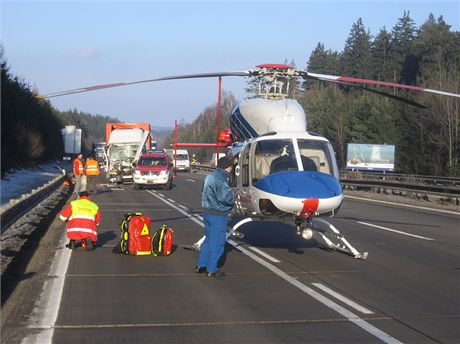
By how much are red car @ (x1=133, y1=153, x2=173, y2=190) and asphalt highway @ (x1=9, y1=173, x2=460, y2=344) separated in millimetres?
22232

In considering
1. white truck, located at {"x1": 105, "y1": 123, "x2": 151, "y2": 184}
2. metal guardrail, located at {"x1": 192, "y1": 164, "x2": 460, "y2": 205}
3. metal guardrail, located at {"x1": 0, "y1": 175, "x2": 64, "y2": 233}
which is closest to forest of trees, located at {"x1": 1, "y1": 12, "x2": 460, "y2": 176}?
white truck, located at {"x1": 105, "y1": 123, "x2": 151, "y2": 184}

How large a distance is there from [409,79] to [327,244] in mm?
76149

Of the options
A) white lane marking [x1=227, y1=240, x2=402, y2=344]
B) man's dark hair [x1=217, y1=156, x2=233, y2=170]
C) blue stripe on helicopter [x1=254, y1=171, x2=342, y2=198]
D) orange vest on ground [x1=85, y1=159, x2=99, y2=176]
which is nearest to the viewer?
white lane marking [x1=227, y1=240, x2=402, y2=344]

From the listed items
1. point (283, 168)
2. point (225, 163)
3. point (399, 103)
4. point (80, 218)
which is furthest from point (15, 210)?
point (399, 103)

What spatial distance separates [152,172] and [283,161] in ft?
87.4

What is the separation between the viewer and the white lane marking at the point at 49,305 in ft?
23.4

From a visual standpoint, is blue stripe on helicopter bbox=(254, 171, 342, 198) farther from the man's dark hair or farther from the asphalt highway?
the asphalt highway

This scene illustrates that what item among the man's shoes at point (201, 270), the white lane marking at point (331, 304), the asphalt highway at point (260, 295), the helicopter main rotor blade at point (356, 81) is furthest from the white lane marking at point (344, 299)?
the helicopter main rotor blade at point (356, 81)

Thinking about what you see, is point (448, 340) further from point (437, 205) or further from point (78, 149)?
point (78, 149)

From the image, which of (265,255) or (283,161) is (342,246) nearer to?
(265,255)

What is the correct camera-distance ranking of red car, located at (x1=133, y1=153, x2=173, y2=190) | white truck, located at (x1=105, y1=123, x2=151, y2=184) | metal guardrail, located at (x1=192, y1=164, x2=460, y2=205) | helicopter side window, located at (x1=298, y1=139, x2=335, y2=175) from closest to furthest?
helicopter side window, located at (x1=298, y1=139, x2=335, y2=175)
metal guardrail, located at (x1=192, y1=164, x2=460, y2=205)
red car, located at (x1=133, y1=153, x2=173, y2=190)
white truck, located at (x1=105, y1=123, x2=151, y2=184)

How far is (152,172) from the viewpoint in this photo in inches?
1513

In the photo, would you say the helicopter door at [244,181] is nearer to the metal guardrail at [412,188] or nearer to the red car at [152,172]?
the metal guardrail at [412,188]

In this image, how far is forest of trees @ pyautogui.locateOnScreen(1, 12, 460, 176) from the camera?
56.1m
